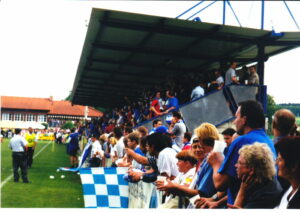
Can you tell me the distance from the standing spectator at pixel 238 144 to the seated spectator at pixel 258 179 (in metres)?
0.21

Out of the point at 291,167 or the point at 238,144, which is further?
the point at 238,144

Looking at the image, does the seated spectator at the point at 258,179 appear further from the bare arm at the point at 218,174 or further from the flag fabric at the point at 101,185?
the flag fabric at the point at 101,185

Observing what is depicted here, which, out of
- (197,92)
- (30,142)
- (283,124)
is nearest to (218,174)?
(283,124)

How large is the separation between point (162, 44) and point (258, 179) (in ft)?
29.2

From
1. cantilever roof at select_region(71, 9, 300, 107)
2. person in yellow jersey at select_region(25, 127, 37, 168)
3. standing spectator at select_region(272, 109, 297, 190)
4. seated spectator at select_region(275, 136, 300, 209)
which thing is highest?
cantilever roof at select_region(71, 9, 300, 107)

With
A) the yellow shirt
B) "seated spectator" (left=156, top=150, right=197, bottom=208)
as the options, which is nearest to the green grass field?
the yellow shirt

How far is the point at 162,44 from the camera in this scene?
1113 centimetres

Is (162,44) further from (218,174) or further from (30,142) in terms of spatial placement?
(218,174)

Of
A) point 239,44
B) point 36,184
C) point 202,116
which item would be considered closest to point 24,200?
point 36,184

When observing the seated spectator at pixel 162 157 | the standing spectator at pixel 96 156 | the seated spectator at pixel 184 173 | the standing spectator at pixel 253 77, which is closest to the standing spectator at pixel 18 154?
the standing spectator at pixel 96 156

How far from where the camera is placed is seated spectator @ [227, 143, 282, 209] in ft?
8.23

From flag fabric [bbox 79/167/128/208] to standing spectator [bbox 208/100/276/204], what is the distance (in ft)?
8.28

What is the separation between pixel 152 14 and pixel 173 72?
724 centimetres

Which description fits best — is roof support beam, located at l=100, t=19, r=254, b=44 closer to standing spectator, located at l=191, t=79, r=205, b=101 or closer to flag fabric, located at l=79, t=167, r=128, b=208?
standing spectator, located at l=191, t=79, r=205, b=101
